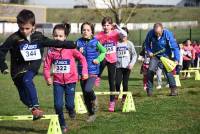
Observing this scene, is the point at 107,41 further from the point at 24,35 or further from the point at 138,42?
the point at 138,42

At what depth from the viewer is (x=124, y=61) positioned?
13.3 m

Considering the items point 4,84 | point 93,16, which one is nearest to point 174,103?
point 4,84

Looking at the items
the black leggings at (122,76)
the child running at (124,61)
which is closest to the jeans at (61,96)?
the black leggings at (122,76)

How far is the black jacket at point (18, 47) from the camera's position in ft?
29.3

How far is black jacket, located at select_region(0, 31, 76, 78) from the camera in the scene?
892cm

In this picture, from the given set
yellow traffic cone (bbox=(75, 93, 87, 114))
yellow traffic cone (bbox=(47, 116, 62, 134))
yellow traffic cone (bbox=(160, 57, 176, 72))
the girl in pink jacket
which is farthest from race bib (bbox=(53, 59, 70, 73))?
yellow traffic cone (bbox=(160, 57, 176, 72))

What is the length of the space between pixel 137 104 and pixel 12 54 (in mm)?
4947

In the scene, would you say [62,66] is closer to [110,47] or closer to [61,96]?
[61,96]

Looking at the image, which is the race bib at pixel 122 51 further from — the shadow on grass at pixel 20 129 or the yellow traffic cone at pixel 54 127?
the yellow traffic cone at pixel 54 127

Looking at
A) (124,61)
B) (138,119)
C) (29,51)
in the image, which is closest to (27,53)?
(29,51)

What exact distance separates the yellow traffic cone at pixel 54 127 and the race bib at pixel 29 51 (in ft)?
3.60

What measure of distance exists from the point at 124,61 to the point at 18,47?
472 centimetres

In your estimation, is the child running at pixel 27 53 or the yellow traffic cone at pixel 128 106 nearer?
the child running at pixel 27 53

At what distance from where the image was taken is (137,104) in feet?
43.5
